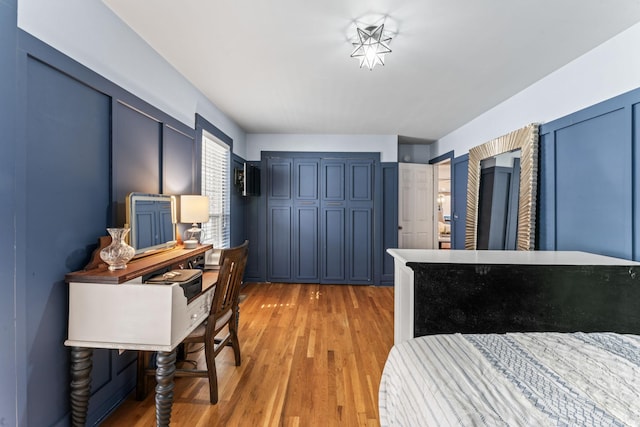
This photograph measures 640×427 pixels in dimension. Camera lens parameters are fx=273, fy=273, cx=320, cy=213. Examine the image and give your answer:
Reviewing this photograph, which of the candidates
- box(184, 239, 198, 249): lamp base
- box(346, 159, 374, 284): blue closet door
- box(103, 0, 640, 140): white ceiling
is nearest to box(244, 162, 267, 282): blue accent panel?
box(346, 159, 374, 284): blue closet door

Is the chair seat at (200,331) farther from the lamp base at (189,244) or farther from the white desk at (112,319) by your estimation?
the lamp base at (189,244)

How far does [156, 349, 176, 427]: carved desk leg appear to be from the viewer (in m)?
1.45

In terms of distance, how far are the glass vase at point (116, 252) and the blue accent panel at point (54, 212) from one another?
167 mm

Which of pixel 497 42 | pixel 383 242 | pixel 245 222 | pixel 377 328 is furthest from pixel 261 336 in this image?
pixel 497 42

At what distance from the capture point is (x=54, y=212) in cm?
138

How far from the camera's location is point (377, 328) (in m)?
2.99

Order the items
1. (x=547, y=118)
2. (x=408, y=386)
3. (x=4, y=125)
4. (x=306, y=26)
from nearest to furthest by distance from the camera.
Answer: (x=408, y=386) < (x=4, y=125) < (x=306, y=26) < (x=547, y=118)

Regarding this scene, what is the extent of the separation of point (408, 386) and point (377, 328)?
2104 mm

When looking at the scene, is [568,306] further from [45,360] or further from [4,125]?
[4,125]

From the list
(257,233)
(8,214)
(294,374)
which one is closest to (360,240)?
(257,233)

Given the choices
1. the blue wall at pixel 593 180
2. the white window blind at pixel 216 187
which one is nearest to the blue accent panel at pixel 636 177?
the blue wall at pixel 593 180

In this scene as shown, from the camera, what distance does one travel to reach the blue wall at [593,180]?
1.81 m

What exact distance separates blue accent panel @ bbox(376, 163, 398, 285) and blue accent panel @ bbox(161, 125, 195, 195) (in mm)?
3039

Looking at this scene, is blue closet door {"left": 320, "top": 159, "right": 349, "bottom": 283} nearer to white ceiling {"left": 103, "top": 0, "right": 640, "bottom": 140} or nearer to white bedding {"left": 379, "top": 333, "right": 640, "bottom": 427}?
white ceiling {"left": 103, "top": 0, "right": 640, "bottom": 140}
